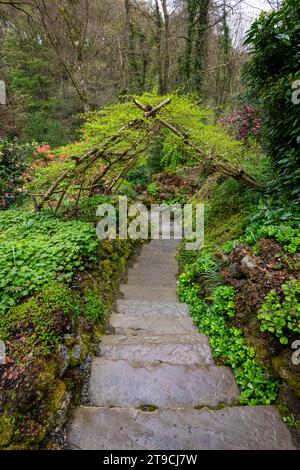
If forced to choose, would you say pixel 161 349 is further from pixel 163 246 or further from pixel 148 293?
pixel 163 246

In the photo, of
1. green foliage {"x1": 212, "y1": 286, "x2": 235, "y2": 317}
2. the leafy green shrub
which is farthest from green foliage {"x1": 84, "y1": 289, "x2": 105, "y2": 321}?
the leafy green shrub

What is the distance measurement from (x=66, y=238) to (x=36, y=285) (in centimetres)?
103

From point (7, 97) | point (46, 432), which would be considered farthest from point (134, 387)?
point (7, 97)

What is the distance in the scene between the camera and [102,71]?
13.5 meters

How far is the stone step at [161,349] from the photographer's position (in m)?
2.54

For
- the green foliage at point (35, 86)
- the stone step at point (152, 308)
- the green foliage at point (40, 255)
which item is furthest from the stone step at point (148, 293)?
the green foliage at point (35, 86)

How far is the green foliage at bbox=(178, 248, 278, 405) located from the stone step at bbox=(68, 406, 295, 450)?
182mm

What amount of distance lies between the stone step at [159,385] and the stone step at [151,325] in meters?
0.74

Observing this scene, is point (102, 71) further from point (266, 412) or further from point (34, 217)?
point (266, 412)

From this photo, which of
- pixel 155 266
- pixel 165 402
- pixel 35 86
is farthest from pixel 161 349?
pixel 35 86

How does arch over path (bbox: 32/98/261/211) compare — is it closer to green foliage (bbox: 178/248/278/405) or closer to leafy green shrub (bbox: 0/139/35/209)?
green foliage (bbox: 178/248/278/405)

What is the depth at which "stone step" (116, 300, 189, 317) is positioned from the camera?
3541mm

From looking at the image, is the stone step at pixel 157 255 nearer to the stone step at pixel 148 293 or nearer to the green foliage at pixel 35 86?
the stone step at pixel 148 293

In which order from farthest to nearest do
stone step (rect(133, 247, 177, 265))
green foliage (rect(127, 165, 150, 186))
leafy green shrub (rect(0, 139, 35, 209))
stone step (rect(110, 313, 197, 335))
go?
green foliage (rect(127, 165, 150, 186)) < leafy green shrub (rect(0, 139, 35, 209)) < stone step (rect(133, 247, 177, 265)) < stone step (rect(110, 313, 197, 335))
